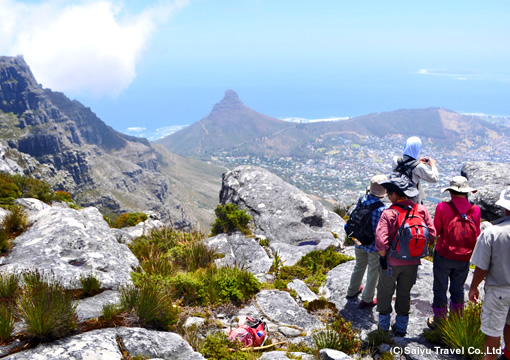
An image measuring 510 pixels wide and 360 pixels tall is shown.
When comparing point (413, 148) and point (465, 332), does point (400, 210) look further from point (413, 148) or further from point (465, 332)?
point (413, 148)

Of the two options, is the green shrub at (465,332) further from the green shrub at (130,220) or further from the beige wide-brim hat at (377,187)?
the green shrub at (130,220)

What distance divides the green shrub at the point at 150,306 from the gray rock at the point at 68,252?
150cm

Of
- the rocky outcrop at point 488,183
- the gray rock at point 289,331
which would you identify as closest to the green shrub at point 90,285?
the gray rock at point 289,331

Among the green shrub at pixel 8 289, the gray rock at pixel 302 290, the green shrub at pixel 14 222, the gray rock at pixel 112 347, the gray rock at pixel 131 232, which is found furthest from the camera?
the gray rock at pixel 131 232

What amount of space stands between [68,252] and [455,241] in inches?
335

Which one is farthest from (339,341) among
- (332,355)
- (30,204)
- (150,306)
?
(30,204)

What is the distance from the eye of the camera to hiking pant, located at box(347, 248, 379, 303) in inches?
277

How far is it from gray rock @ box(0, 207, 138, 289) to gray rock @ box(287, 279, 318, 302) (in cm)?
421

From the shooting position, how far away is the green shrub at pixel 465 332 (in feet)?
16.6

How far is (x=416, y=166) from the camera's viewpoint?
25.0 feet

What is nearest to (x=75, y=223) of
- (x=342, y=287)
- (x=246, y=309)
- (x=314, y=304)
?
(x=246, y=309)

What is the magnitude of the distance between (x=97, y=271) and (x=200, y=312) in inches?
98.3

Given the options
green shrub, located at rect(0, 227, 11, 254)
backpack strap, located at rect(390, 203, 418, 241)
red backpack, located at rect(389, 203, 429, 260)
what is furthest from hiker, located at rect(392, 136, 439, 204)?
green shrub, located at rect(0, 227, 11, 254)

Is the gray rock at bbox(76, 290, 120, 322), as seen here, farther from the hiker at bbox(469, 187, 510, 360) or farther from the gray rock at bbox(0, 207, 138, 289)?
the hiker at bbox(469, 187, 510, 360)
